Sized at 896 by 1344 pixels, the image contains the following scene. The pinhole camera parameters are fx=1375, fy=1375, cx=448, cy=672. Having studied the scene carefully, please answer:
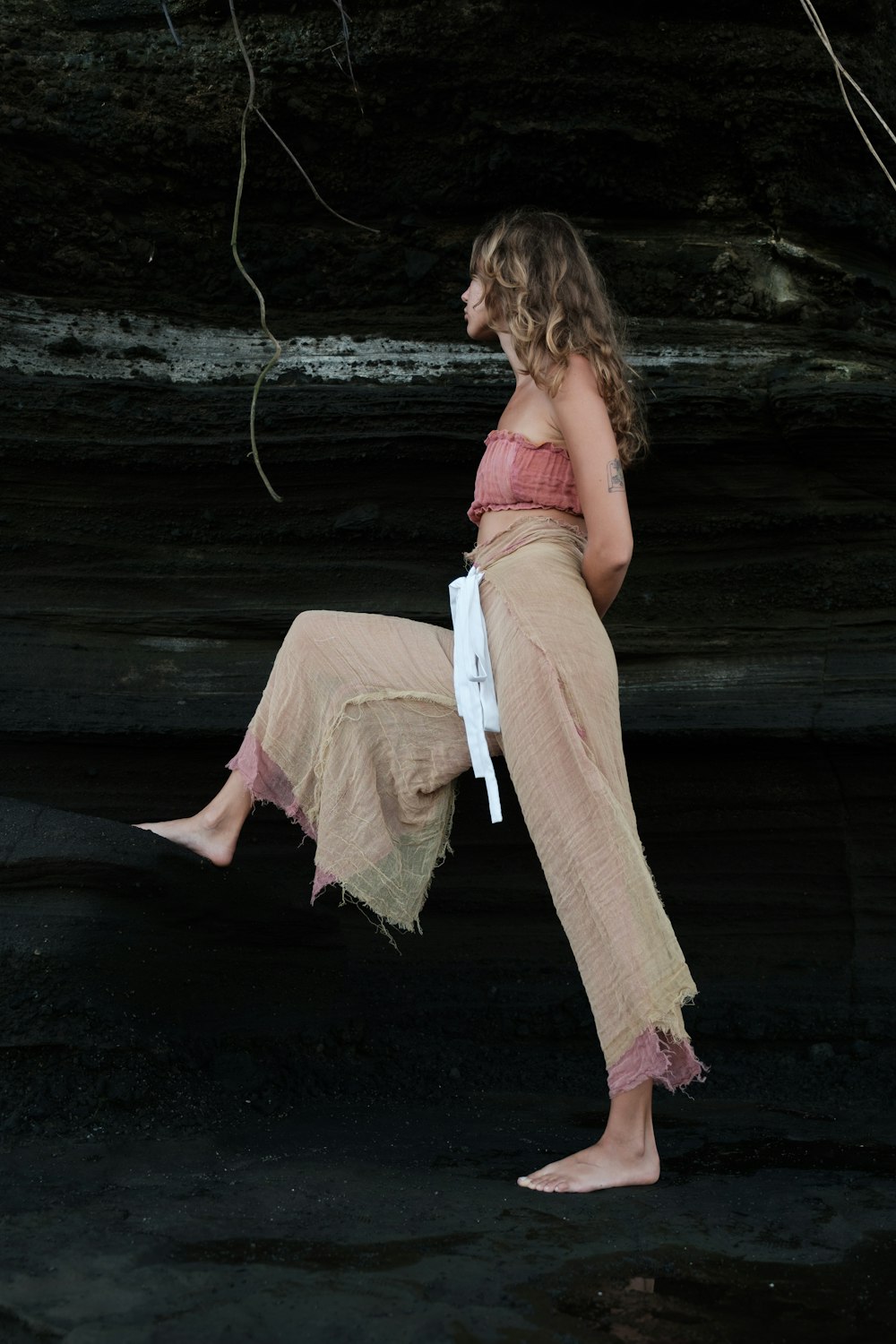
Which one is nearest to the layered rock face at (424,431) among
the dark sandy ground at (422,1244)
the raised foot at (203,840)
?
the raised foot at (203,840)

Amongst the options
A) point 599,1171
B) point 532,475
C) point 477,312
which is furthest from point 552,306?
point 599,1171

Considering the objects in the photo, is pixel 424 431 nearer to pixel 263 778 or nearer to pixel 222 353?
pixel 222 353

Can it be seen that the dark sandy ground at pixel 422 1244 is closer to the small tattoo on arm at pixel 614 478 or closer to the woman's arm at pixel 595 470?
the woman's arm at pixel 595 470

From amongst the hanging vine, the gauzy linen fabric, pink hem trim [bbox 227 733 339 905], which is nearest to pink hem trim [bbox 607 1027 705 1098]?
the gauzy linen fabric

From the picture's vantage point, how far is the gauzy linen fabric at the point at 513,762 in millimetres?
2773

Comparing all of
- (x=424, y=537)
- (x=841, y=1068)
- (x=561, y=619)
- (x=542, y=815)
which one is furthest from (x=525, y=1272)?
(x=424, y=537)

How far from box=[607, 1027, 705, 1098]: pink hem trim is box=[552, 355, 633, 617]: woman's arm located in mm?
984

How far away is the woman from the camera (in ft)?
9.16

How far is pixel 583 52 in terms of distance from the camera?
4066mm

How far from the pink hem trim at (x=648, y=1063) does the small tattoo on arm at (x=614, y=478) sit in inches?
44.1

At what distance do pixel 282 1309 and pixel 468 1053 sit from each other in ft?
6.10

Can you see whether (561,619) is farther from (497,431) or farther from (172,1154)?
(172,1154)

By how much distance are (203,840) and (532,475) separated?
115cm

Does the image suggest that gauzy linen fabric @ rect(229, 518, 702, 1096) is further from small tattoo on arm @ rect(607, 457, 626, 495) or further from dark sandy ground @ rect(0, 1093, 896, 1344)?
dark sandy ground @ rect(0, 1093, 896, 1344)
